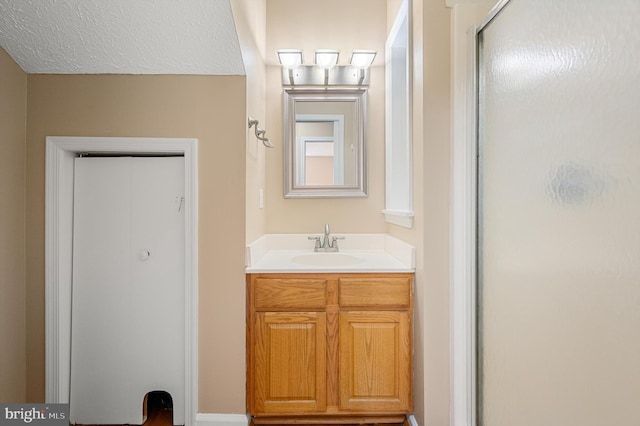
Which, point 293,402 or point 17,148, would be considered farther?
point 293,402

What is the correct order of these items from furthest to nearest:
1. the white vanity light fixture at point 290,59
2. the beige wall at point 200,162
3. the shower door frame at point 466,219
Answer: the white vanity light fixture at point 290,59
the beige wall at point 200,162
the shower door frame at point 466,219

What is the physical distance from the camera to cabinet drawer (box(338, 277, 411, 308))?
1822 mm

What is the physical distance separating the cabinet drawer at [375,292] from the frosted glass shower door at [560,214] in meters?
0.37

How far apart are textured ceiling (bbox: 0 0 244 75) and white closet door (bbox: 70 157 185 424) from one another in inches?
18.4

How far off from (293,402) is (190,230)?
1010 mm

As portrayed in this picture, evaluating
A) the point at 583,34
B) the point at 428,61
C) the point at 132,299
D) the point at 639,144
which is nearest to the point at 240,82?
the point at 428,61

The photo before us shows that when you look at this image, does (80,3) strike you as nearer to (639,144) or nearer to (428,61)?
(428,61)

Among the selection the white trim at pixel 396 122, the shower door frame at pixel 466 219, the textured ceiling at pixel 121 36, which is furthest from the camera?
the white trim at pixel 396 122

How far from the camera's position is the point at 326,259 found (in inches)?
91.4

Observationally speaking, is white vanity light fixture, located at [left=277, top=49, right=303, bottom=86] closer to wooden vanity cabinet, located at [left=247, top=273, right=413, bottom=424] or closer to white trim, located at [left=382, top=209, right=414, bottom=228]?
white trim, located at [left=382, top=209, right=414, bottom=228]

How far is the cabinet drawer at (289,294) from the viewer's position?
1.83 metres

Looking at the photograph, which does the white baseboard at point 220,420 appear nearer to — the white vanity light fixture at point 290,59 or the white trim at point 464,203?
the white trim at point 464,203

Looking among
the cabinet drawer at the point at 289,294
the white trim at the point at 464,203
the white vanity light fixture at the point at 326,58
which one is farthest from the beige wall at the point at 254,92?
the white trim at the point at 464,203

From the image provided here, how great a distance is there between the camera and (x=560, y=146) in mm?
1086
